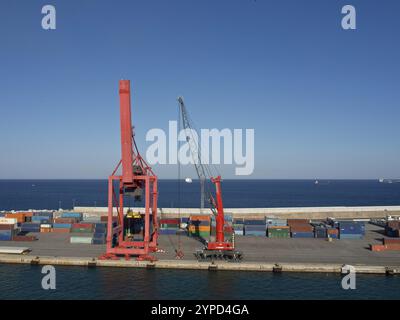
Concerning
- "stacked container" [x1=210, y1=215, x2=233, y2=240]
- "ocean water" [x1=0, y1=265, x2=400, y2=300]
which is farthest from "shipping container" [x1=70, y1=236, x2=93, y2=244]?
"stacked container" [x1=210, y1=215, x2=233, y2=240]

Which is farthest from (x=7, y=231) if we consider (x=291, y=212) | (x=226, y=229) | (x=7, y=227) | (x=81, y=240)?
(x=291, y=212)

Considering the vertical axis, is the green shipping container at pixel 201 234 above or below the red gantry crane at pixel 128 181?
below

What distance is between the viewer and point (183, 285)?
40219 mm

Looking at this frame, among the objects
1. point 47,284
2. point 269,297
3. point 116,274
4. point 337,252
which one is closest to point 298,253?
point 337,252

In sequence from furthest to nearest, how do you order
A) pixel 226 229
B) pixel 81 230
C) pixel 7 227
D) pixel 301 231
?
pixel 81 230 → pixel 301 231 → pixel 7 227 → pixel 226 229

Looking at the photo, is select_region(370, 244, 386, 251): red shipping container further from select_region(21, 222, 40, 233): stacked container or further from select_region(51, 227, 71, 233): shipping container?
select_region(21, 222, 40, 233): stacked container

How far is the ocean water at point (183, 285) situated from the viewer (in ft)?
122

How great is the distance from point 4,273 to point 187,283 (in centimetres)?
2471

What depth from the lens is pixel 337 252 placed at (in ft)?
175

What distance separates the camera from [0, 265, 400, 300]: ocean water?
37156 millimetres

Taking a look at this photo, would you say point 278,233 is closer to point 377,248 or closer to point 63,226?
point 377,248

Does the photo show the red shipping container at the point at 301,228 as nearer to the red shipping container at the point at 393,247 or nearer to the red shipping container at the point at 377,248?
the red shipping container at the point at 377,248

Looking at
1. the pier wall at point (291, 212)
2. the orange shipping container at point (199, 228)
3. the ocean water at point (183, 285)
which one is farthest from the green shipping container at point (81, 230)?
the pier wall at point (291, 212)
